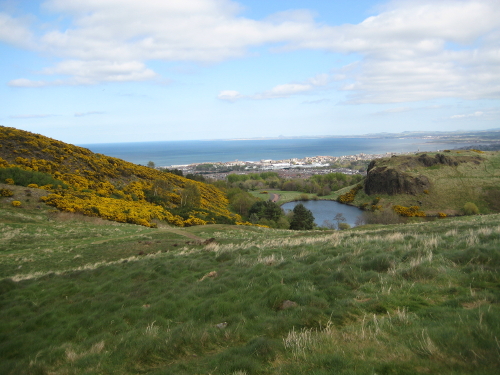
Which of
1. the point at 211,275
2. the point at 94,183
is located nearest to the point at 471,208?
the point at 211,275

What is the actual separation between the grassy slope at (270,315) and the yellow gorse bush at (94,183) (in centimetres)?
1839

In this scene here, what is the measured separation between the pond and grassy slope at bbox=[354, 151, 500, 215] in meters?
6.35

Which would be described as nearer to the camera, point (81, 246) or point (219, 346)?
point (219, 346)

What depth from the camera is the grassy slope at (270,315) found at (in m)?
4.38

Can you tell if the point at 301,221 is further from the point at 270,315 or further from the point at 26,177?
the point at 270,315

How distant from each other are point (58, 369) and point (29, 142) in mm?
40712

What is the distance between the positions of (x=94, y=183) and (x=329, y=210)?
53.8 metres

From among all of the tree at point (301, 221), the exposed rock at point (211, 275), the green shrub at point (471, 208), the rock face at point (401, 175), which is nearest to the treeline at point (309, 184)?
the rock face at point (401, 175)

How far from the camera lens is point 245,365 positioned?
4605 millimetres

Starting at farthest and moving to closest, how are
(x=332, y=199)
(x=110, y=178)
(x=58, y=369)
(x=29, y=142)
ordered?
1. (x=332, y=199)
2. (x=110, y=178)
3. (x=29, y=142)
4. (x=58, y=369)

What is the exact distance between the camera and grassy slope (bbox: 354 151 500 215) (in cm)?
5944

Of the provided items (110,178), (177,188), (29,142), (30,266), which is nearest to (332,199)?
(177,188)

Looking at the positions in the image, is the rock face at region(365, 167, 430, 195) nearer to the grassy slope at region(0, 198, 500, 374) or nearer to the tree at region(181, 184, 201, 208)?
the tree at region(181, 184, 201, 208)

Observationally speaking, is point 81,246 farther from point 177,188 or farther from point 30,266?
point 177,188
